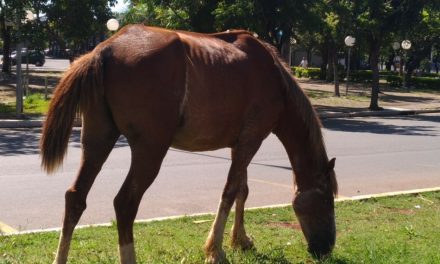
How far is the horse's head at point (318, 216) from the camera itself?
5117mm

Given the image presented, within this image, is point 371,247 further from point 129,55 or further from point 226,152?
point 226,152

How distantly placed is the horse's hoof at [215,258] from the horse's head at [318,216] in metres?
0.74

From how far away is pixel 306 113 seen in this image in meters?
5.12

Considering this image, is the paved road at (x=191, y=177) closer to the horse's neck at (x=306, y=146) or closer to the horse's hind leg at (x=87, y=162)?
the horse's hind leg at (x=87, y=162)

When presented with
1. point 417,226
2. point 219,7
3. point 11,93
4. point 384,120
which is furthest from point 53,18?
point 417,226

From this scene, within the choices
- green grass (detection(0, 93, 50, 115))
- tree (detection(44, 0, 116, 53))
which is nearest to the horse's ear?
green grass (detection(0, 93, 50, 115))

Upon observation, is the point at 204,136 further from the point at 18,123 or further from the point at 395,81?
the point at 395,81

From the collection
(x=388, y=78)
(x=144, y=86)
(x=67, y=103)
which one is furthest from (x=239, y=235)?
(x=388, y=78)

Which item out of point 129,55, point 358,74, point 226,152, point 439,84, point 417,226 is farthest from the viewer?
point 358,74

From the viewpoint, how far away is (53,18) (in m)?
23.3

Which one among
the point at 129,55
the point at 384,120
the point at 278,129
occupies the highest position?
the point at 129,55

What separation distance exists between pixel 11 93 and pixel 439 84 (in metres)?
27.8

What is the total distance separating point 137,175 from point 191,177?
18.6ft

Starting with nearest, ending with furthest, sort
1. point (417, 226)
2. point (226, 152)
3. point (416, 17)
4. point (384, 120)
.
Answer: point (417, 226), point (226, 152), point (384, 120), point (416, 17)
